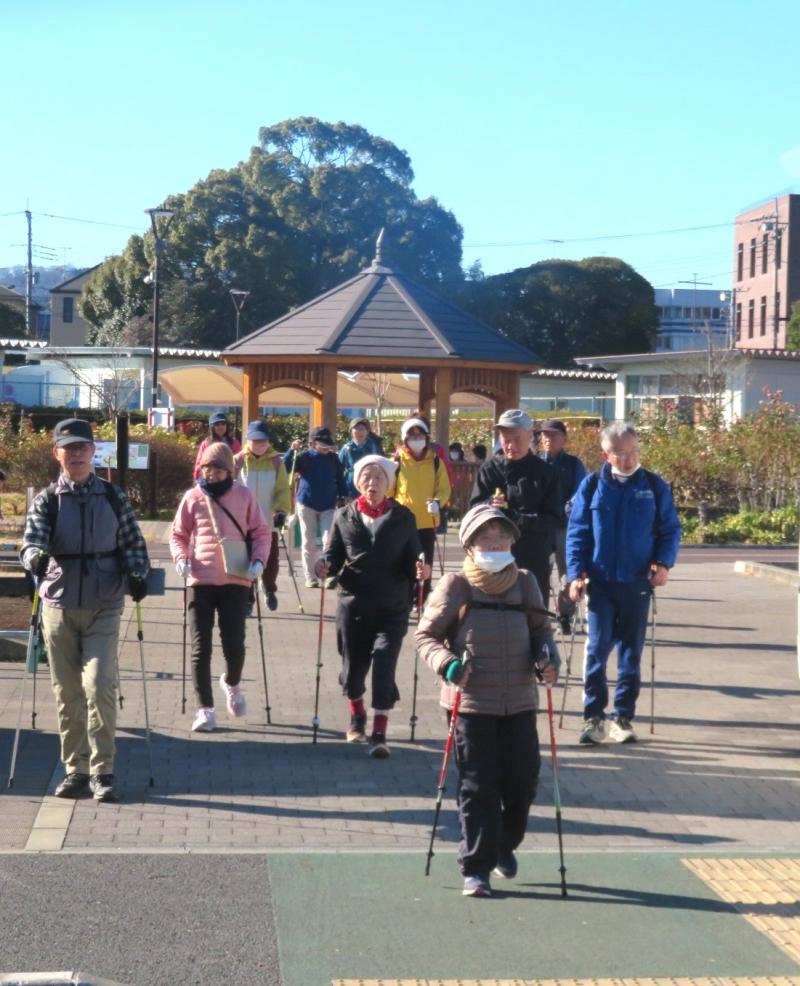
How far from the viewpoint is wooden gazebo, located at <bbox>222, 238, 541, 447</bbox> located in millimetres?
23156

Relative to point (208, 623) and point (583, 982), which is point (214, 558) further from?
point (583, 982)

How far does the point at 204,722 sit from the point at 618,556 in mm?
2781

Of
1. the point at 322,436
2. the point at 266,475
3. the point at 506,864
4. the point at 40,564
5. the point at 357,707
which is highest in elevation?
the point at 322,436

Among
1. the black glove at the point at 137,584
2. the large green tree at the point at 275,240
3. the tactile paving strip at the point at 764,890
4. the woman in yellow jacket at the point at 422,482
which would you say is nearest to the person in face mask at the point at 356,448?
the woman in yellow jacket at the point at 422,482

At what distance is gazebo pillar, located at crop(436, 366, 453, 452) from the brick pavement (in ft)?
37.9

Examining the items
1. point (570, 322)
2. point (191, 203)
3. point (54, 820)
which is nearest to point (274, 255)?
point (191, 203)

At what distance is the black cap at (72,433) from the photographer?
7691mm

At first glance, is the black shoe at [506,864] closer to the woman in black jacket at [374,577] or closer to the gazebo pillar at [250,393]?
the woman in black jacket at [374,577]

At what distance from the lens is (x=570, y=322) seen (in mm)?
70125

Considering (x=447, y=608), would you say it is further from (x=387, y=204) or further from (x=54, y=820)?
(x=387, y=204)

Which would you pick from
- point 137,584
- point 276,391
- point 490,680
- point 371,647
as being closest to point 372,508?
point 371,647

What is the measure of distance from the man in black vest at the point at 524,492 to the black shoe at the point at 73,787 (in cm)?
388

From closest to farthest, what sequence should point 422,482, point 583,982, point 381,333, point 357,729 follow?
point 583,982, point 357,729, point 422,482, point 381,333

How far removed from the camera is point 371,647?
888 centimetres
